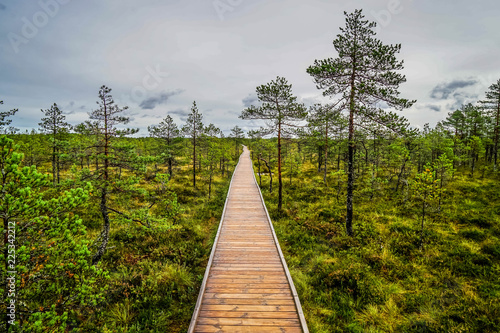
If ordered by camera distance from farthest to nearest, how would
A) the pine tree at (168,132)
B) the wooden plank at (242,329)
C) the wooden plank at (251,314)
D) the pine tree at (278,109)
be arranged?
the pine tree at (168,132), the pine tree at (278,109), the wooden plank at (251,314), the wooden plank at (242,329)

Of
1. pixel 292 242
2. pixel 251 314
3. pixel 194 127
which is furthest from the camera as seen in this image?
pixel 194 127

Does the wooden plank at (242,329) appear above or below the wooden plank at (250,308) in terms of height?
below

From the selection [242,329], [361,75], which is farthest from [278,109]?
[242,329]

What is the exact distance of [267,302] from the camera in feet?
21.0

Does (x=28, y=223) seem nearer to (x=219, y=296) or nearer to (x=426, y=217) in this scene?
(x=219, y=296)

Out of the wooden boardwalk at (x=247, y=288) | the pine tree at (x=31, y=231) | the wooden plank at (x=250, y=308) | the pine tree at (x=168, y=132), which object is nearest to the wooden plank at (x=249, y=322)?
the wooden boardwalk at (x=247, y=288)

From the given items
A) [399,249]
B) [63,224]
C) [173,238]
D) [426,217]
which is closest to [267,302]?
[63,224]

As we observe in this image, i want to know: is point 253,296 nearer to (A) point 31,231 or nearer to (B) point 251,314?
(B) point 251,314

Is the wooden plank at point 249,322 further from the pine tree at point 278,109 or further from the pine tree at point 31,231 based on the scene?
the pine tree at point 278,109

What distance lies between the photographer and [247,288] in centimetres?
706

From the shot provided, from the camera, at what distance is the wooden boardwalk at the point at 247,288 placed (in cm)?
565

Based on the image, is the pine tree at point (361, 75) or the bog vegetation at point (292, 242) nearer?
the bog vegetation at point (292, 242)

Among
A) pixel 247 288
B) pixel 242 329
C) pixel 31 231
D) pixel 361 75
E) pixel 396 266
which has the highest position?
pixel 361 75

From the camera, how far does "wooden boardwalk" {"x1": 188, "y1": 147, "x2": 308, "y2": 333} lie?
5.65 m
